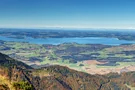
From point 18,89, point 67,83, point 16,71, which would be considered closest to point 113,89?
point 67,83

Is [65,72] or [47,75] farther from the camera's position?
[65,72]

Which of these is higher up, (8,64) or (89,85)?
(8,64)

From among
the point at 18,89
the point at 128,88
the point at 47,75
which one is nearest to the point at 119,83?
the point at 128,88

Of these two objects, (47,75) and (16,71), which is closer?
(16,71)

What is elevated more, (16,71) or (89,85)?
(16,71)

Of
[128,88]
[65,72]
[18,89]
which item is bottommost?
[128,88]

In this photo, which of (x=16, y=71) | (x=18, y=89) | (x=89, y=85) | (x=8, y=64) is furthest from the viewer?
(x=89, y=85)

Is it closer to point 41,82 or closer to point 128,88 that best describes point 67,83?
point 41,82

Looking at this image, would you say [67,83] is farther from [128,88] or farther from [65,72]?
[128,88]

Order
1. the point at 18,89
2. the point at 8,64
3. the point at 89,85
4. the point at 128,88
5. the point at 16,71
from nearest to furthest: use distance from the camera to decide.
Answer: the point at 18,89, the point at 16,71, the point at 8,64, the point at 89,85, the point at 128,88
